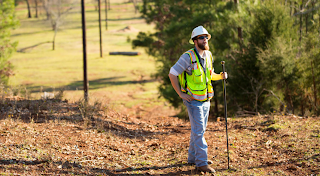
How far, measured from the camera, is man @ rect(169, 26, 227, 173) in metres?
4.71

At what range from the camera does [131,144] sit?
6832 millimetres

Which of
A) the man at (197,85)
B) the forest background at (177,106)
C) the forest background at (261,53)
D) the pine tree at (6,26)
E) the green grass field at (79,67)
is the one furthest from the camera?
the green grass field at (79,67)

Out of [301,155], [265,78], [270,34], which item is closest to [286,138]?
→ [301,155]

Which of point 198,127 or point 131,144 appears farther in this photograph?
point 131,144

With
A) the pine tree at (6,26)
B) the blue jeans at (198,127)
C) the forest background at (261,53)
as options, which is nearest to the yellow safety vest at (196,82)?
the blue jeans at (198,127)

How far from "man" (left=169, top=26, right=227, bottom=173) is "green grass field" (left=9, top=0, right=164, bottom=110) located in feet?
17.0

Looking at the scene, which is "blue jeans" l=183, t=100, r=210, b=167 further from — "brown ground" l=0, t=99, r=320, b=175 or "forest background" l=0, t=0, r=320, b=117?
"forest background" l=0, t=0, r=320, b=117

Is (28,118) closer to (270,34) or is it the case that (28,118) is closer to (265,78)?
(265,78)

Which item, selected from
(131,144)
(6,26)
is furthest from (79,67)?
(131,144)

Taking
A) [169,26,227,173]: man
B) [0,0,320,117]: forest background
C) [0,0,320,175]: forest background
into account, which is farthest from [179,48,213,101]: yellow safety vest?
[0,0,320,117]: forest background

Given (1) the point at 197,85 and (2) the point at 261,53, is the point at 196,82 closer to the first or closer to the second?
(1) the point at 197,85

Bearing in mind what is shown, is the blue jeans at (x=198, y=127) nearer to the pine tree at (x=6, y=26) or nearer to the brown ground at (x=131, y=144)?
the brown ground at (x=131, y=144)

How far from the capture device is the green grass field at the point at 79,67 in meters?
22.8

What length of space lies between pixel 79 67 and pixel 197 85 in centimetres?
3038
